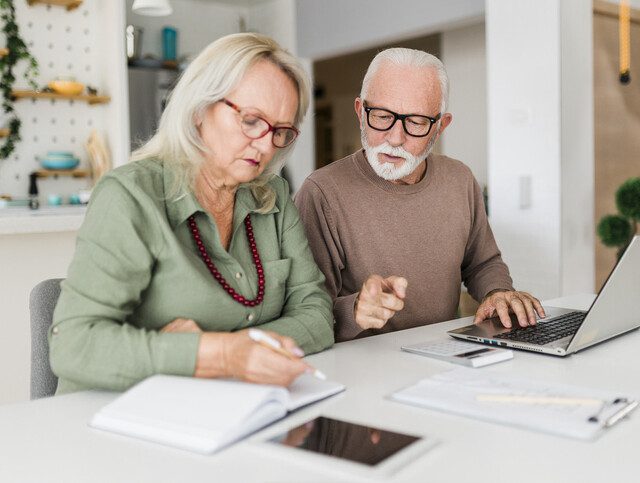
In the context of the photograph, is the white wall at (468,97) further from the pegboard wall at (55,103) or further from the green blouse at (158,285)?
the green blouse at (158,285)

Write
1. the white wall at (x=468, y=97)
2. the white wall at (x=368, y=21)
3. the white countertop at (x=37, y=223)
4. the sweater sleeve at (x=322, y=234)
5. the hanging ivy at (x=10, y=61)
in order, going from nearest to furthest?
1. the sweater sleeve at (x=322, y=234)
2. the white countertop at (x=37, y=223)
3. the white wall at (x=368, y=21)
4. the hanging ivy at (x=10, y=61)
5. the white wall at (x=468, y=97)

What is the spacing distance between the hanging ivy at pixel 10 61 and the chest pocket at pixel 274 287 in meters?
3.68

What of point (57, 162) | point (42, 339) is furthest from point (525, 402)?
point (57, 162)

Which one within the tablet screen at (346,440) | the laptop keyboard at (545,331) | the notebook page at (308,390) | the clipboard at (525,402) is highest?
the laptop keyboard at (545,331)

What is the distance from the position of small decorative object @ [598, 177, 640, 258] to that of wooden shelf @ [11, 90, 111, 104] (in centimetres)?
334

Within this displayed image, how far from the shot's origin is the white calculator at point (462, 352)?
1328 mm

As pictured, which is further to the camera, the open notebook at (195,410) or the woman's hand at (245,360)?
the woman's hand at (245,360)

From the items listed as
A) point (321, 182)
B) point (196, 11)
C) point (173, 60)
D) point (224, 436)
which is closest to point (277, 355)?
point (224, 436)

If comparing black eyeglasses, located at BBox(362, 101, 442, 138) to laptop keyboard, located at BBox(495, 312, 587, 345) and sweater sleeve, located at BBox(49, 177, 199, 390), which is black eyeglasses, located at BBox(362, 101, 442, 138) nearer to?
laptop keyboard, located at BBox(495, 312, 587, 345)

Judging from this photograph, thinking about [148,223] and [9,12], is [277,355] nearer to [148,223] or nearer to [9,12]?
[148,223]

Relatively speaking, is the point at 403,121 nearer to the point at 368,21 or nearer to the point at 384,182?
the point at 384,182

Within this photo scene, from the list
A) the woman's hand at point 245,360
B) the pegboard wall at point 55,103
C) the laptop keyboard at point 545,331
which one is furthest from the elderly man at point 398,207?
the pegboard wall at point 55,103

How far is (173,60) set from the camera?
5.68 m

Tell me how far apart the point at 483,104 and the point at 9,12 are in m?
3.25
